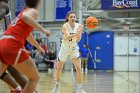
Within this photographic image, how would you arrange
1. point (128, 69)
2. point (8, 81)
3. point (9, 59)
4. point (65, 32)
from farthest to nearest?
1. point (128, 69)
2. point (65, 32)
3. point (8, 81)
4. point (9, 59)

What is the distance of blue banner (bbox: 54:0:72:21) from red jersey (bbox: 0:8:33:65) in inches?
903

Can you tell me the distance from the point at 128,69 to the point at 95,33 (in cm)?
362

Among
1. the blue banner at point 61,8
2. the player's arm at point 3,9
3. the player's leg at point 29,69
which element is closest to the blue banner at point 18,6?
the blue banner at point 61,8

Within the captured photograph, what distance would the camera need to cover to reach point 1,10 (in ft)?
21.7

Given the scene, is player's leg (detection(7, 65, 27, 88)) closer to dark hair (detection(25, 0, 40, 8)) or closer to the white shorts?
dark hair (detection(25, 0, 40, 8))

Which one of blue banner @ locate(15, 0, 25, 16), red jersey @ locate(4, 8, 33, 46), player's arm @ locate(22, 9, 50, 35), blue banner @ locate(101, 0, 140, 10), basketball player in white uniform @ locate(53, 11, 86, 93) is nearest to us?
player's arm @ locate(22, 9, 50, 35)

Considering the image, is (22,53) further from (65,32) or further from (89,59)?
(89,59)

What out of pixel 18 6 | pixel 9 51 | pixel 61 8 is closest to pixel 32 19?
pixel 9 51

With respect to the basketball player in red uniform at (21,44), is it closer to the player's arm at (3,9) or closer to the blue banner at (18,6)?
the player's arm at (3,9)

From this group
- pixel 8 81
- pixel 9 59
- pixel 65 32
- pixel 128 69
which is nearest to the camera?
pixel 9 59

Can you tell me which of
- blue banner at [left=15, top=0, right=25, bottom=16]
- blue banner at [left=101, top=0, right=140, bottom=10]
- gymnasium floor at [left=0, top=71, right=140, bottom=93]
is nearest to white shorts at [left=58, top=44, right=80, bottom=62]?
gymnasium floor at [left=0, top=71, right=140, bottom=93]

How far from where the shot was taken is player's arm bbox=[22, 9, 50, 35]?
16.9ft

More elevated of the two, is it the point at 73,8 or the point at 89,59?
the point at 73,8

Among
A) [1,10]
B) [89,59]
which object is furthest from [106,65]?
[1,10]
